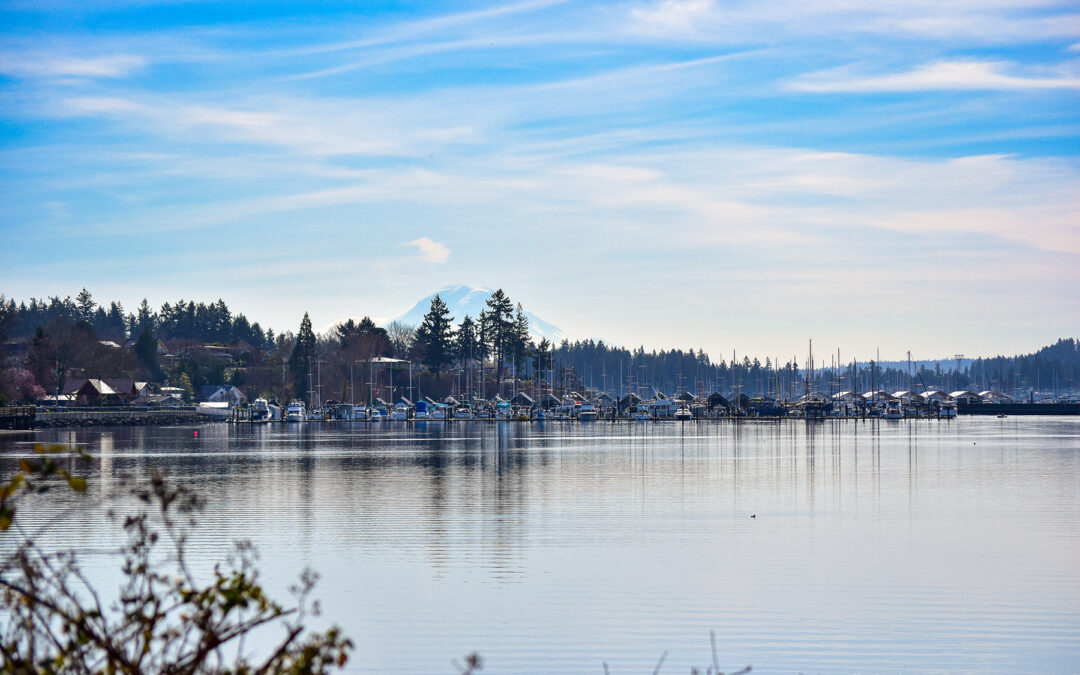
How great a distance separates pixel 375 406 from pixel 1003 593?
16778 cm

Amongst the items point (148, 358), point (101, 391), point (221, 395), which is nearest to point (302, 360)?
point (221, 395)

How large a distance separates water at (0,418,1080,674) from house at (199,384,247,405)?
130 metres

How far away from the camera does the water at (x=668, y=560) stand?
20.1m

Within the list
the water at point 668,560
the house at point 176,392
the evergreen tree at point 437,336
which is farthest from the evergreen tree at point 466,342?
the water at point 668,560

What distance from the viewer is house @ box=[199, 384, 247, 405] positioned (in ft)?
625

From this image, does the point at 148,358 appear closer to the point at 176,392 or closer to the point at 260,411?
the point at 176,392

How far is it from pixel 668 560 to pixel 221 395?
6813 inches

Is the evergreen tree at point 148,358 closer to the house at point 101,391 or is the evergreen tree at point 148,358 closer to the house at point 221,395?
the house at point 221,395

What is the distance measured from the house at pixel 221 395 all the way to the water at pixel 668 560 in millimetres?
130341

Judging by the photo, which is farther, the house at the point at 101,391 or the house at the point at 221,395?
the house at the point at 221,395

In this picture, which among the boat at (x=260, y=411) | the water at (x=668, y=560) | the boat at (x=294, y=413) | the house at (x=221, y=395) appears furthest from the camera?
the house at (x=221, y=395)

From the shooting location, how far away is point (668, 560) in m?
29.2

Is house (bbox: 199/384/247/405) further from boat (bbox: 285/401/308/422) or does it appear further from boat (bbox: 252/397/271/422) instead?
boat (bbox: 285/401/308/422)

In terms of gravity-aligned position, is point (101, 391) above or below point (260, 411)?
above
